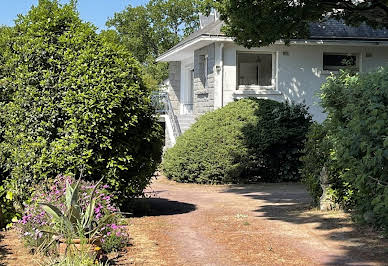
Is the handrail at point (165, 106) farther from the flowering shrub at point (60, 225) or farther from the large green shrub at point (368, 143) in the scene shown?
the flowering shrub at point (60, 225)

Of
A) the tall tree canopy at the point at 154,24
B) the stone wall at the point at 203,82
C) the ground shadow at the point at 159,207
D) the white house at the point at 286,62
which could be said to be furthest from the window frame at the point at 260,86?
the tall tree canopy at the point at 154,24

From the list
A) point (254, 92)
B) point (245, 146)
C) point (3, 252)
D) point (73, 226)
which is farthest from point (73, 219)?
point (254, 92)

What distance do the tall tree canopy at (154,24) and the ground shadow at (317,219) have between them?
2848cm

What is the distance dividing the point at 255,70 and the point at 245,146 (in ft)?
18.1

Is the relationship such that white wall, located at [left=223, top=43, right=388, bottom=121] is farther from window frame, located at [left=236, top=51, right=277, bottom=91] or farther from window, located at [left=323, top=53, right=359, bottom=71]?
window, located at [left=323, top=53, right=359, bottom=71]

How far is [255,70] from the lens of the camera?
21031 mm

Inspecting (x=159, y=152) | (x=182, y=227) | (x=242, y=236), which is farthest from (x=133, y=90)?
(x=242, y=236)

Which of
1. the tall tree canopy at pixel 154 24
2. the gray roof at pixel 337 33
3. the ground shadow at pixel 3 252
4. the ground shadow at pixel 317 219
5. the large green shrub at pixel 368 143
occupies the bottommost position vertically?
the ground shadow at pixel 3 252

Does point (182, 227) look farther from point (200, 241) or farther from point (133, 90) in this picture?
point (133, 90)

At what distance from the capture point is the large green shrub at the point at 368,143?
719 cm

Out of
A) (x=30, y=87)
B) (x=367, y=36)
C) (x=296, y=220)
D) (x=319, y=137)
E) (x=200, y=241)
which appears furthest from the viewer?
(x=367, y=36)

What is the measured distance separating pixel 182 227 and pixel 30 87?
10.8ft

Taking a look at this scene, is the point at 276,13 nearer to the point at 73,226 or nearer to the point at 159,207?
the point at 159,207

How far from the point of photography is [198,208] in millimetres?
11367
